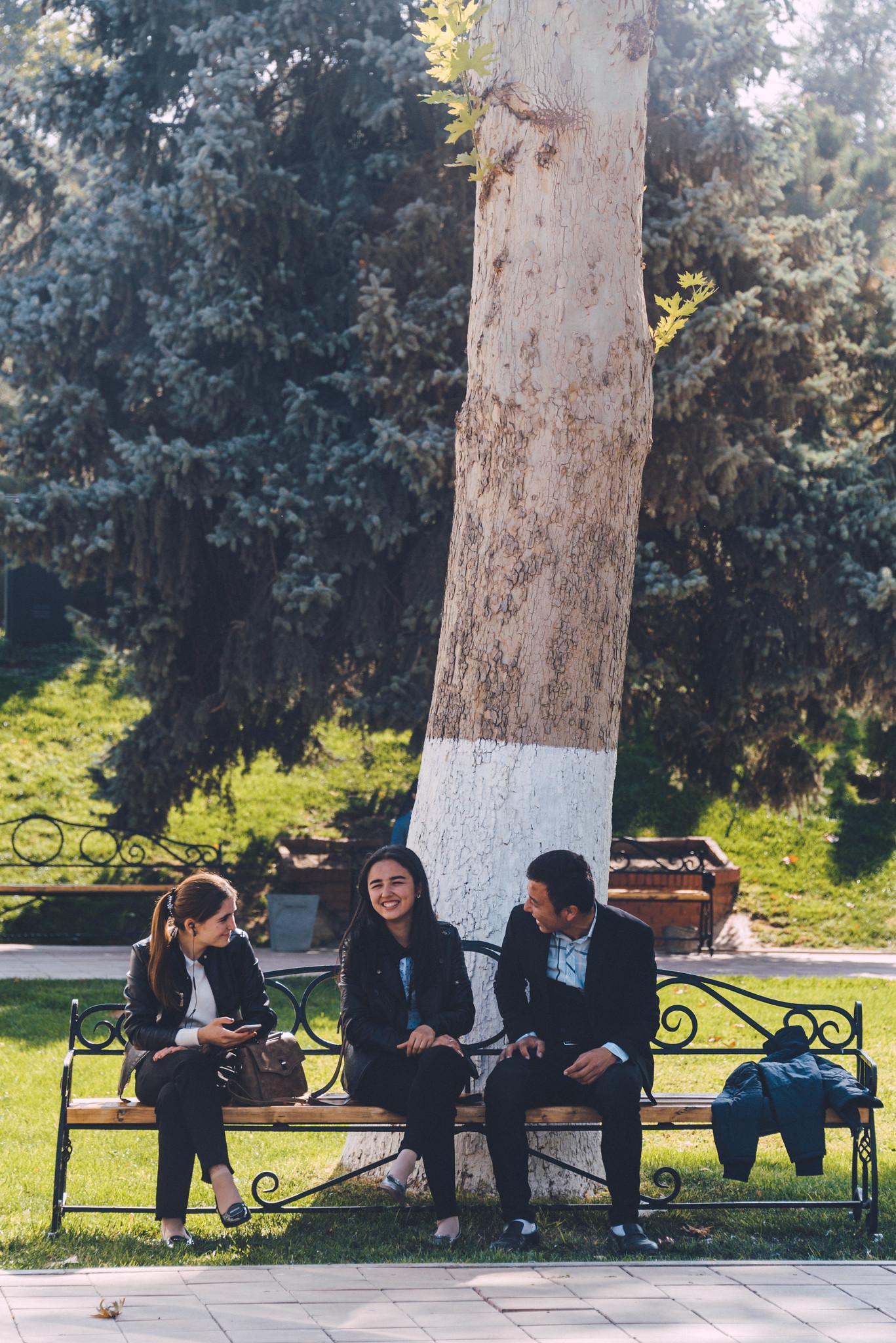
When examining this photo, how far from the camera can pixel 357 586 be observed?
11461 mm

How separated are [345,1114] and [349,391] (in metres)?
7.42

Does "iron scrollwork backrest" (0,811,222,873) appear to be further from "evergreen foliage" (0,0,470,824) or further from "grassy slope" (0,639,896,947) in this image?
"evergreen foliage" (0,0,470,824)

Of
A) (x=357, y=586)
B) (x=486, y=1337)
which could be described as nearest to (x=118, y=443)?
(x=357, y=586)

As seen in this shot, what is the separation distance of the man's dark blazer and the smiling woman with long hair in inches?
7.0

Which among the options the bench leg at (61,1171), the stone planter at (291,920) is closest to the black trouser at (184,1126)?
the bench leg at (61,1171)

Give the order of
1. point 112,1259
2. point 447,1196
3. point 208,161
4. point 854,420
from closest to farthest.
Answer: point 112,1259, point 447,1196, point 208,161, point 854,420

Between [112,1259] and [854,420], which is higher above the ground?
[854,420]

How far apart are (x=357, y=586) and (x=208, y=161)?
132 inches

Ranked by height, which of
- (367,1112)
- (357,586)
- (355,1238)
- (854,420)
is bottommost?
(355,1238)

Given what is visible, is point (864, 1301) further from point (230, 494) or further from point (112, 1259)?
point (230, 494)

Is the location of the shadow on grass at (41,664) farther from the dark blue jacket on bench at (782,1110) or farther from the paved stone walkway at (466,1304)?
the paved stone walkway at (466,1304)

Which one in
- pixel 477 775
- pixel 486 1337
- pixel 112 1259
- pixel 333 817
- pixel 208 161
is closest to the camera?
pixel 486 1337

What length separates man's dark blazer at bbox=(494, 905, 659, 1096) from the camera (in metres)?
4.95

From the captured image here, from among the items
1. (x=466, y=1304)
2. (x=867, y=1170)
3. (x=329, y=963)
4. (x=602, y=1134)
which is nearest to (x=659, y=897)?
(x=329, y=963)
